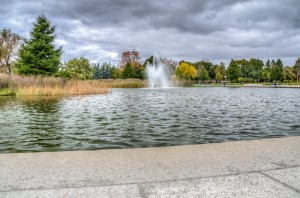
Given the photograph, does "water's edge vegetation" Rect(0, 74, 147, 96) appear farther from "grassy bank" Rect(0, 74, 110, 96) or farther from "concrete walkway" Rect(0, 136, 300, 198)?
"concrete walkway" Rect(0, 136, 300, 198)

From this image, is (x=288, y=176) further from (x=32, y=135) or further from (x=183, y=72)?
(x=183, y=72)

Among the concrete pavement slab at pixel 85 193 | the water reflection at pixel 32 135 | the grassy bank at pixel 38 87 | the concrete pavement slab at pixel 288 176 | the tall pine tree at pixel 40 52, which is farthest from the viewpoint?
the tall pine tree at pixel 40 52

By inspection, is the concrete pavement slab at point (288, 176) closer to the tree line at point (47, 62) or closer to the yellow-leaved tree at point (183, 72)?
the tree line at point (47, 62)

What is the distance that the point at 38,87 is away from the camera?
2559 cm

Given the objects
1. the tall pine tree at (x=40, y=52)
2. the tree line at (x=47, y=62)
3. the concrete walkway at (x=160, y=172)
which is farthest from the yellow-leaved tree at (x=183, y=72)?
the concrete walkway at (x=160, y=172)

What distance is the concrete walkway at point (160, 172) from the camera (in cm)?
272

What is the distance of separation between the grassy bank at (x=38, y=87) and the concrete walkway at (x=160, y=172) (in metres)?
22.8

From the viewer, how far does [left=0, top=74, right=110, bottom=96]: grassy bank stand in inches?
991

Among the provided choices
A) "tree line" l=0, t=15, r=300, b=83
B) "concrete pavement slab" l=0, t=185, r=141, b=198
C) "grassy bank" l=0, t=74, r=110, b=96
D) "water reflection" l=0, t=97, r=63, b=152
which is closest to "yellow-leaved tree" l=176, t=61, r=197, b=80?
"tree line" l=0, t=15, r=300, b=83

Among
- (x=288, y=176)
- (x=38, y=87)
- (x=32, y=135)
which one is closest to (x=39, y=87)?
(x=38, y=87)

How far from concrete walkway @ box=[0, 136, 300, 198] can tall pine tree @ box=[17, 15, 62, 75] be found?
32.6 metres

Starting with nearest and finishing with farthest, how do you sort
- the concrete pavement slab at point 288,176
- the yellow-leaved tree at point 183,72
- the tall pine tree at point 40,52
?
the concrete pavement slab at point 288,176, the tall pine tree at point 40,52, the yellow-leaved tree at point 183,72

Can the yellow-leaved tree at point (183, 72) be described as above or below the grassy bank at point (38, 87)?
above

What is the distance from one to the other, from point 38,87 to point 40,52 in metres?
10.5
